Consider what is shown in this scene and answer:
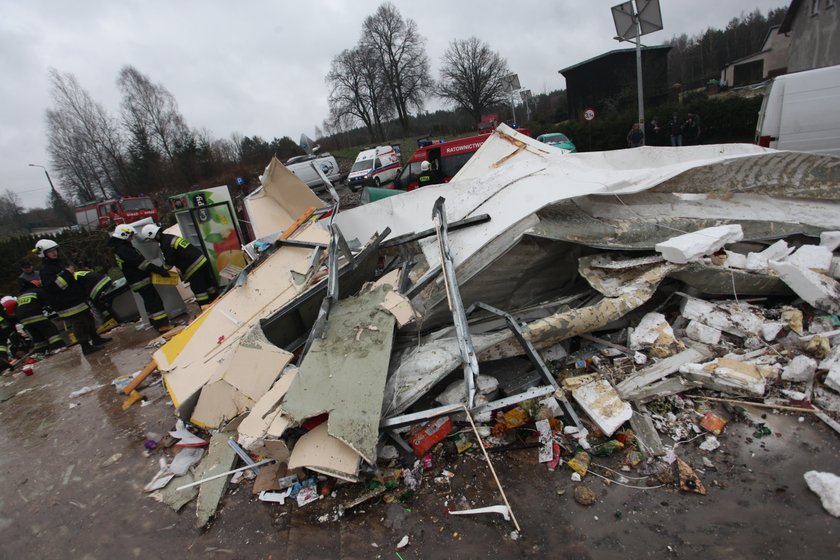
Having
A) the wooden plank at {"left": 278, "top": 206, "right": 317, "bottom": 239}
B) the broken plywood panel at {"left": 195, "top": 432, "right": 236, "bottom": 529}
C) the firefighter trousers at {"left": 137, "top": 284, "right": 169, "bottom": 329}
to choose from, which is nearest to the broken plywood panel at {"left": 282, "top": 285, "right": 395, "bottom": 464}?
the broken plywood panel at {"left": 195, "top": 432, "right": 236, "bottom": 529}

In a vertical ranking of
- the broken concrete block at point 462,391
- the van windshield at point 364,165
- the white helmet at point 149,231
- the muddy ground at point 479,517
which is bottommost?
the muddy ground at point 479,517

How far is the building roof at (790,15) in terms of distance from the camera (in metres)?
17.2

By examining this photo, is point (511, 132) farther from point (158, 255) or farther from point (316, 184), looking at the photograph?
point (316, 184)

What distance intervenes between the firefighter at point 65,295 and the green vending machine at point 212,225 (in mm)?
1685

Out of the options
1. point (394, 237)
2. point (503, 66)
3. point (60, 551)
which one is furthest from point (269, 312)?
point (503, 66)

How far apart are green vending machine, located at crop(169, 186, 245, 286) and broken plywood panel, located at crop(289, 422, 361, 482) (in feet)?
16.3

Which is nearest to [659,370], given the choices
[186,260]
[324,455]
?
[324,455]

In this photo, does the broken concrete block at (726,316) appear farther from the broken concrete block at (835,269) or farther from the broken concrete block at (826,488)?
the broken concrete block at (826,488)

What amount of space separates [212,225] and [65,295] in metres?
2.22

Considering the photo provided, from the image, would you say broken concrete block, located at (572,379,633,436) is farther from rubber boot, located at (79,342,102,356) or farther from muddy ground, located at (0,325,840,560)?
rubber boot, located at (79,342,102,356)

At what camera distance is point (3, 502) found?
293 centimetres

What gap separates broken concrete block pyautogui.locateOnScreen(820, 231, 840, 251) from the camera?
3.21 m

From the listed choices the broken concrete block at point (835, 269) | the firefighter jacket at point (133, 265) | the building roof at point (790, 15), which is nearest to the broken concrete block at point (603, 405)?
the broken concrete block at point (835, 269)

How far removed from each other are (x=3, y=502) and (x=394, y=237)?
3600mm
